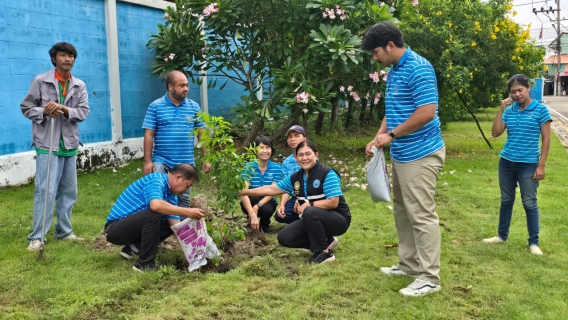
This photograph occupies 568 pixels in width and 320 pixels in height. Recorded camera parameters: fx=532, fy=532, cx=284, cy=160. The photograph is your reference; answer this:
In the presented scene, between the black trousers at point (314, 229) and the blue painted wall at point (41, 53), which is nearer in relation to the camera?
the black trousers at point (314, 229)

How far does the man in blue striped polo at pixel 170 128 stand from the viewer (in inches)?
191

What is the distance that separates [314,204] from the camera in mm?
4645

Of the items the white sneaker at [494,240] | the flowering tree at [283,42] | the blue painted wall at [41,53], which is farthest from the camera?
the flowering tree at [283,42]

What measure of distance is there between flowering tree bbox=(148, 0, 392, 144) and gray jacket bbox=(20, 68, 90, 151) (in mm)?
3516

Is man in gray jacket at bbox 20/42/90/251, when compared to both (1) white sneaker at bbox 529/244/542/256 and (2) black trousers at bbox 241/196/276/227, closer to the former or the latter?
(2) black trousers at bbox 241/196/276/227

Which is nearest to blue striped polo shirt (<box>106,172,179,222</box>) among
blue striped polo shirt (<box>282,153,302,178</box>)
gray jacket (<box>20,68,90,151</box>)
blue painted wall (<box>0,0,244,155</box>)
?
gray jacket (<box>20,68,90,151</box>)

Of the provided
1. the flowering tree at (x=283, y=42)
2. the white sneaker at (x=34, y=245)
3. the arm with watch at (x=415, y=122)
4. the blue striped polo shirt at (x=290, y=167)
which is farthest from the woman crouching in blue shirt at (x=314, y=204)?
the flowering tree at (x=283, y=42)

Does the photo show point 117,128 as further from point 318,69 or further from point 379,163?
point 379,163

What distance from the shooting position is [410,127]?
3.74 meters

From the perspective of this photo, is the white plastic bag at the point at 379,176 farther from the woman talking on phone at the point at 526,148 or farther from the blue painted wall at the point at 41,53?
the blue painted wall at the point at 41,53

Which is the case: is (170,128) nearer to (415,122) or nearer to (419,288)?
(415,122)

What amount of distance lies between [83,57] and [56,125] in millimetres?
3790

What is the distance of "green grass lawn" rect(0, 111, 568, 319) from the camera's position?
11.7 ft

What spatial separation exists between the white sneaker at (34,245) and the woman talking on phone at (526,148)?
4.42 metres
